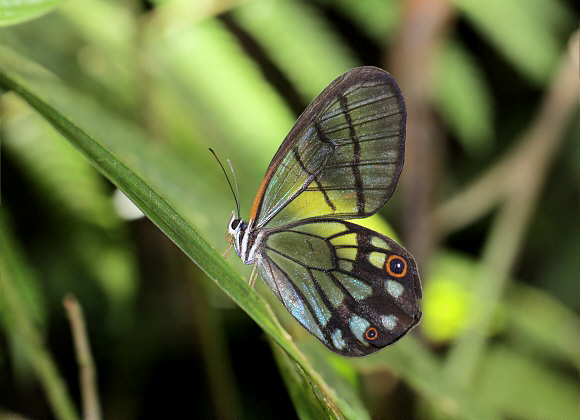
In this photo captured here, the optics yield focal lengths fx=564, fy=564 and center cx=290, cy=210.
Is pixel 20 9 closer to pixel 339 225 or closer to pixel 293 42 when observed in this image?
pixel 339 225

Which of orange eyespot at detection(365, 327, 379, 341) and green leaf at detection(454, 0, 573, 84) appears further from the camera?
green leaf at detection(454, 0, 573, 84)

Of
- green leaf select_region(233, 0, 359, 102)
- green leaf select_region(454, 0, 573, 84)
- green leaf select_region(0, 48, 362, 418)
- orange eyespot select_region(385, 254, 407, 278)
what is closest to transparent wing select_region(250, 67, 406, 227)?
orange eyespot select_region(385, 254, 407, 278)

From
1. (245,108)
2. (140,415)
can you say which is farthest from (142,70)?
(140,415)

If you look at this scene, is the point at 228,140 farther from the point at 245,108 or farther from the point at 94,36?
the point at 94,36

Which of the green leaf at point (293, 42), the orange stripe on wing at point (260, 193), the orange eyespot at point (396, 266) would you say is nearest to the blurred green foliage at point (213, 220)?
the green leaf at point (293, 42)

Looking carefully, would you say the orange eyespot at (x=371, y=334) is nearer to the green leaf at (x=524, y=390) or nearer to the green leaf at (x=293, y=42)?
the green leaf at (x=293, y=42)

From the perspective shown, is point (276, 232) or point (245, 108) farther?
point (245, 108)

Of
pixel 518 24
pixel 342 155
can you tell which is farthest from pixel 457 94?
pixel 342 155

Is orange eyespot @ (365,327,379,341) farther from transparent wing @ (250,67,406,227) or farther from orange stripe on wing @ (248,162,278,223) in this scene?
orange stripe on wing @ (248,162,278,223)
